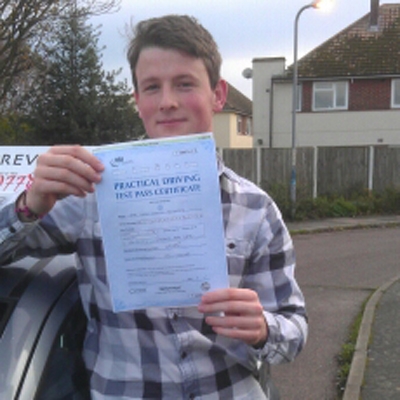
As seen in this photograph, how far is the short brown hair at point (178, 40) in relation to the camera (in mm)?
1544

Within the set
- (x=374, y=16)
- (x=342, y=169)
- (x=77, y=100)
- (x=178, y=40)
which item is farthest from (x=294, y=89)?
(x=178, y=40)

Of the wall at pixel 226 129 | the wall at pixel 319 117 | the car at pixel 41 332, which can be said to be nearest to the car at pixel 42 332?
the car at pixel 41 332

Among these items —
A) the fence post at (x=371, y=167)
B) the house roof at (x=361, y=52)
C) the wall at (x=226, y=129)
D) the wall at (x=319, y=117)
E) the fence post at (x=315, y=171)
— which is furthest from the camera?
the wall at (x=226, y=129)

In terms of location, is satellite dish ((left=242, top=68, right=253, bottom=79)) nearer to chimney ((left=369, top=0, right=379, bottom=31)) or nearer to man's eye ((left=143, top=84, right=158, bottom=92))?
chimney ((left=369, top=0, right=379, bottom=31))

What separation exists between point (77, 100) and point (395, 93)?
13943mm

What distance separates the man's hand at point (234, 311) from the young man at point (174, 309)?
5 centimetres

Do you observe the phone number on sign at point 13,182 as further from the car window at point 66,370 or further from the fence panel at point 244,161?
the fence panel at point 244,161

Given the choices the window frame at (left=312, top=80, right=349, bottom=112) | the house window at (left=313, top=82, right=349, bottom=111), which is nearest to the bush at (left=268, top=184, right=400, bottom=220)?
the window frame at (left=312, top=80, right=349, bottom=112)

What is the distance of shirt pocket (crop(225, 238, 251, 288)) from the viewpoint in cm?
157

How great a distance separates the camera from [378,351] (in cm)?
490

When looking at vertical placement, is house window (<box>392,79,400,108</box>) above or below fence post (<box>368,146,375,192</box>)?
above

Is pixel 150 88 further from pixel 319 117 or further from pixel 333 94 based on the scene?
pixel 333 94

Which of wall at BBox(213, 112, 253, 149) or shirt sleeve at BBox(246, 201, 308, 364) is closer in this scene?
shirt sleeve at BBox(246, 201, 308, 364)

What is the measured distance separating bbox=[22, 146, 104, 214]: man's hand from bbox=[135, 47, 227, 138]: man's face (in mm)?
307
